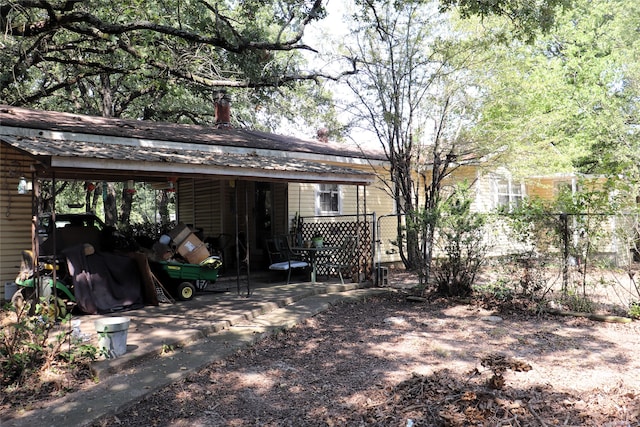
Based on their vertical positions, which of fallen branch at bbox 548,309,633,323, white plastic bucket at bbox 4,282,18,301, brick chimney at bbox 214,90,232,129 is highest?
brick chimney at bbox 214,90,232,129

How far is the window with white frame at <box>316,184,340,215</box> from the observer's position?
12.7 m

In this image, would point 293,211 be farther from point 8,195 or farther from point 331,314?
point 8,195

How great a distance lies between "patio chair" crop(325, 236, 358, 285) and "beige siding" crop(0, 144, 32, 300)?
580 cm

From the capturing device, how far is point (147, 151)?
7.58 m

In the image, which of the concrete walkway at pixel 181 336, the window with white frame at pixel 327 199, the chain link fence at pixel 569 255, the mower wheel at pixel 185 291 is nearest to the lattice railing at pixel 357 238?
the concrete walkway at pixel 181 336

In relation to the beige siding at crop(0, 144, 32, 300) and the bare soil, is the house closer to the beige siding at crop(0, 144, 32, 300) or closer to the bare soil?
the beige siding at crop(0, 144, 32, 300)

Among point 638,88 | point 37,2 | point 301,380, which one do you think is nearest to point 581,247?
point 301,380

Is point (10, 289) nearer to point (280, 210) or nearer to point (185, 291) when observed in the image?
point (185, 291)

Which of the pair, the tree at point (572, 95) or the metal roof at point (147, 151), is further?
the tree at point (572, 95)

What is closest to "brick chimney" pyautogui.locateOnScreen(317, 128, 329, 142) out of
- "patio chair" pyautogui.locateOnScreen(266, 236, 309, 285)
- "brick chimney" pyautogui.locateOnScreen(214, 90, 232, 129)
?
"brick chimney" pyautogui.locateOnScreen(214, 90, 232, 129)

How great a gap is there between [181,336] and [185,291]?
2474 millimetres

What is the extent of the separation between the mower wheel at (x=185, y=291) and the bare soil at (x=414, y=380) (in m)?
2.46

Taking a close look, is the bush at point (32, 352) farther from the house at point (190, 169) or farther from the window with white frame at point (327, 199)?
the window with white frame at point (327, 199)

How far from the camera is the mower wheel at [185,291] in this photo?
7.82 m
